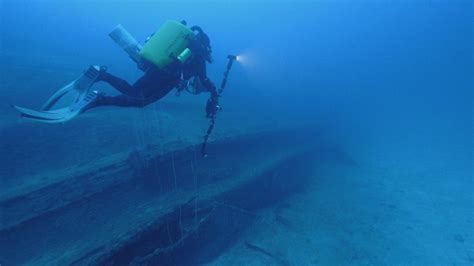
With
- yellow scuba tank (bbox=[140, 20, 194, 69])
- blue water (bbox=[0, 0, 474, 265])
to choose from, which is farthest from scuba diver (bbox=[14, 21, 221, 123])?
blue water (bbox=[0, 0, 474, 265])

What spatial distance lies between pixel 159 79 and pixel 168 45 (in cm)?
64

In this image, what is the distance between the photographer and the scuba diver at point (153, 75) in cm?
426

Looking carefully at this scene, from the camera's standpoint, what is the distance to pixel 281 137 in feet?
45.9

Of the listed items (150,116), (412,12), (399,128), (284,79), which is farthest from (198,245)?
(412,12)

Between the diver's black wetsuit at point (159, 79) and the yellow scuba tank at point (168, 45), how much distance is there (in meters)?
0.12

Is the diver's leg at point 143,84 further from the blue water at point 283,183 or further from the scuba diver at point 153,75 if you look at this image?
the blue water at point 283,183

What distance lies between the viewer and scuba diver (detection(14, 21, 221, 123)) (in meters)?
4.26

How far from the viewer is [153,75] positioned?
498 cm

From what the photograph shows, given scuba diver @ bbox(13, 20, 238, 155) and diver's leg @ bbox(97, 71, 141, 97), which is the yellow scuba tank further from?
diver's leg @ bbox(97, 71, 141, 97)

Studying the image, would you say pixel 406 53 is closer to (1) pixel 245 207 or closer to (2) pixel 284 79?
(2) pixel 284 79

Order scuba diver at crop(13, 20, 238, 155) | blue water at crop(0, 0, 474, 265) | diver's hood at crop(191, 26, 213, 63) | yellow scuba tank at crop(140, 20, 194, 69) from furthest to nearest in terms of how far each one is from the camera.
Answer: blue water at crop(0, 0, 474, 265) → diver's hood at crop(191, 26, 213, 63) → yellow scuba tank at crop(140, 20, 194, 69) → scuba diver at crop(13, 20, 238, 155)

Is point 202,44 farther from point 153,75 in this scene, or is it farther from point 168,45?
point 153,75

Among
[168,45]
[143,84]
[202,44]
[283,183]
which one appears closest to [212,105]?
[202,44]

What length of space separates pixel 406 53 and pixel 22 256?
12556 cm
